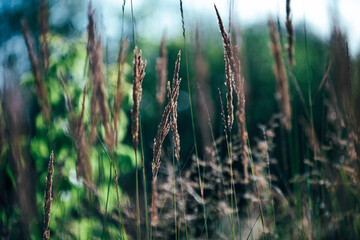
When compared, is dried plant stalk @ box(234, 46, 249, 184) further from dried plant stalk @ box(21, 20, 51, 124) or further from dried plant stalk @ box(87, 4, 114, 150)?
dried plant stalk @ box(21, 20, 51, 124)

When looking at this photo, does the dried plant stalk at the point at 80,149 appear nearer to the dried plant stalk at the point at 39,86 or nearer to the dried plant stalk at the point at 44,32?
the dried plant stalk at the point at 39,86

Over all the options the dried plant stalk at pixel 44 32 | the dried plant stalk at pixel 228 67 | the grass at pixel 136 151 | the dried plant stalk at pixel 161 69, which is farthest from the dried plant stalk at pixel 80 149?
the dried plant stalk at pixel 161 69

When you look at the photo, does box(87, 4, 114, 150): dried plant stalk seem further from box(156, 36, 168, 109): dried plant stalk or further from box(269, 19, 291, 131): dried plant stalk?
box(269, 19, 291, 131): dried plant stalk

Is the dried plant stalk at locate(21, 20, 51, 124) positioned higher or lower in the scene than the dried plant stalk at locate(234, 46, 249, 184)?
higher

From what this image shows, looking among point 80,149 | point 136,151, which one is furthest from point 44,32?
point 136,151

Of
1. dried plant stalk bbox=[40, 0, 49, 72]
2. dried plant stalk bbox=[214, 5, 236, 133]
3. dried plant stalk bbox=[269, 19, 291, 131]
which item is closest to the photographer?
dried plant stalk bbox=[214, 5, 236, 133]

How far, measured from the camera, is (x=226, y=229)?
2330 millimetres

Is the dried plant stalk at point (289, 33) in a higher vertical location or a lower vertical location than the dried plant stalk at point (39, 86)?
higher

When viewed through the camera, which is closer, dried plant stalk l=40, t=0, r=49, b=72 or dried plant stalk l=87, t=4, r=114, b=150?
dried plant stalk l=87, t=4, r=114, b=150

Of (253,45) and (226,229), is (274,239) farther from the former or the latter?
(253,45)

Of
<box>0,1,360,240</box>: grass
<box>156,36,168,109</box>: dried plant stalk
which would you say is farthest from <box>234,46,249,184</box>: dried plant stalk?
<box>156,36,168,109</box>: dried plant stalk

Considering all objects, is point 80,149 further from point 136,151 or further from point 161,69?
point 161,69

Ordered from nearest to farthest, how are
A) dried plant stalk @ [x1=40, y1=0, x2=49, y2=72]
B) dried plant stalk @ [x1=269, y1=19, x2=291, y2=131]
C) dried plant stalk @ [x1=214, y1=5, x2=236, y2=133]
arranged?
1. dried plant stalk @ [x1=214, y1=5, x2=236, y2=133]
2. dried plant stalk @ [x1=40, y1=0, x2=49, y2=72]
3. dried plant stalk @ [x1=269, y1=19, x2=291, y2=131]

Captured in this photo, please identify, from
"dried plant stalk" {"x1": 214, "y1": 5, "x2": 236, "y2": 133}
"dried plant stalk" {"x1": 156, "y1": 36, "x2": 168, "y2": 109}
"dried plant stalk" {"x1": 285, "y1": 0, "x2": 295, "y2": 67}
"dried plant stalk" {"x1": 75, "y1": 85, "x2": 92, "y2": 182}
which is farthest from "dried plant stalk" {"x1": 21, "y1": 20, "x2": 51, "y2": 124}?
"dried plant stalk" {"x1": 285, "y1": 0, "x2": 295, "y2": 67}
